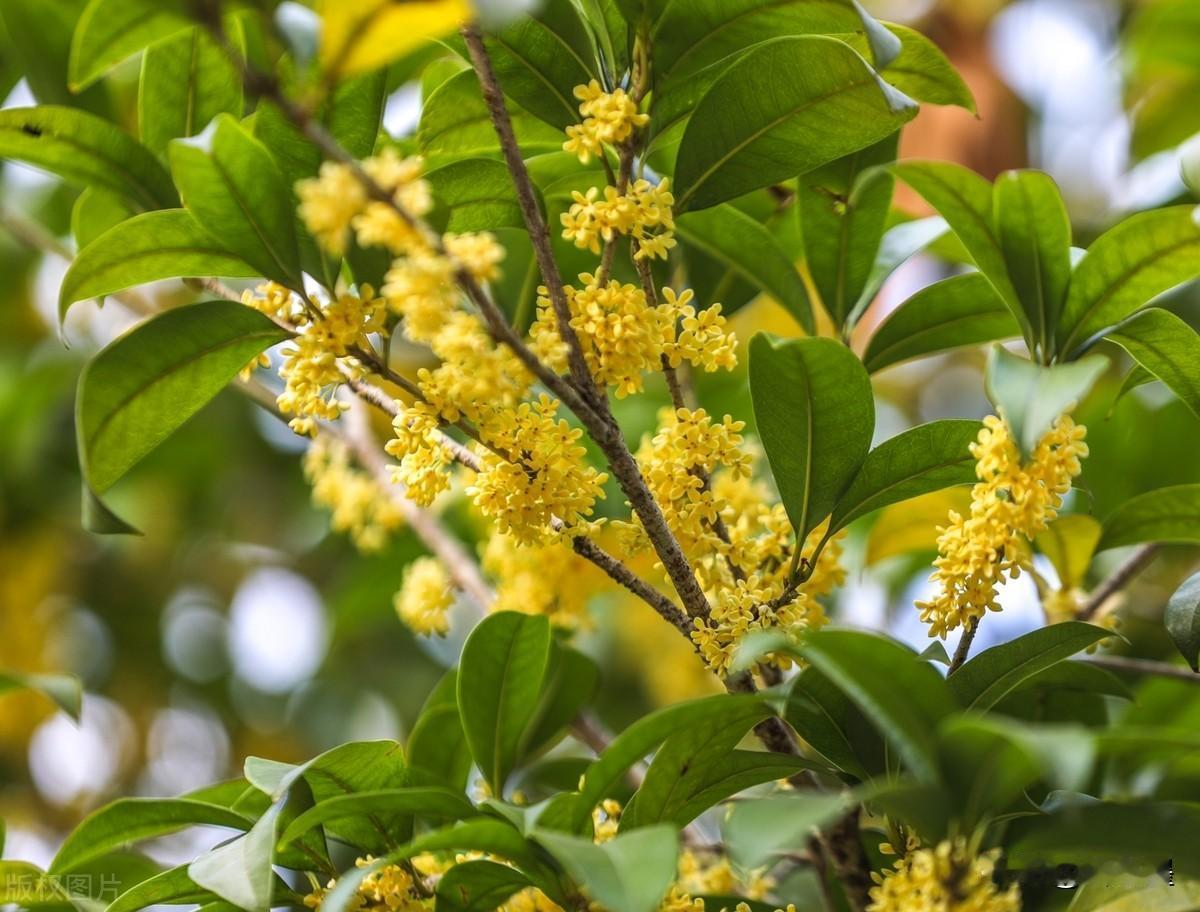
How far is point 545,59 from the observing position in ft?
3.36

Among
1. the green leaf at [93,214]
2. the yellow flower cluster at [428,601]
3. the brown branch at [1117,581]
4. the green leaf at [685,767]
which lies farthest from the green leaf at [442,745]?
the brown branch at [1117,581]

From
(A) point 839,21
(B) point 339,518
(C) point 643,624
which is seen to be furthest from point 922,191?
(C) point 643,624

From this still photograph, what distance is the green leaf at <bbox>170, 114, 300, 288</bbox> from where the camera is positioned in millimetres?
897

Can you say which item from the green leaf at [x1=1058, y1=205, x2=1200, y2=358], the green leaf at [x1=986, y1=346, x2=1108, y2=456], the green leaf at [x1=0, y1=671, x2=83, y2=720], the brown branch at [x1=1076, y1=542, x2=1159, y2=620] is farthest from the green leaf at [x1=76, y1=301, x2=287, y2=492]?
the brown branch at [x1=1076, y1=542, x2=1159, y2=620]

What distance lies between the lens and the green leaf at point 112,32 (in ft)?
2.95

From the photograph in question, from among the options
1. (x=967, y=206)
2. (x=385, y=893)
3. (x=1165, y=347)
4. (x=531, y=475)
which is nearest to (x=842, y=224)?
(x=967, y=206)

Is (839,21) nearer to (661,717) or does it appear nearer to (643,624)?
(661,717)

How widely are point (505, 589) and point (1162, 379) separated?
31.0 inches

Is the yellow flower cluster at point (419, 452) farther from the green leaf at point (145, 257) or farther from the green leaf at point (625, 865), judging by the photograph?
the green leaf at point (625, 865)

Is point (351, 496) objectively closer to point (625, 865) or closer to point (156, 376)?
point (156, 376)

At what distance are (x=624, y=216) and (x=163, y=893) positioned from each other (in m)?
0.70

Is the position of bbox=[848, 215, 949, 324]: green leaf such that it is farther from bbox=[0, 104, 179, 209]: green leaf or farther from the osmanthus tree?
bbox=[0, 104, 179, 209]: green leaf

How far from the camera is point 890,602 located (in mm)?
2049

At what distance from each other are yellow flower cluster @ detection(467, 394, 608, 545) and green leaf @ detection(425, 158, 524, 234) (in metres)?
0.21
